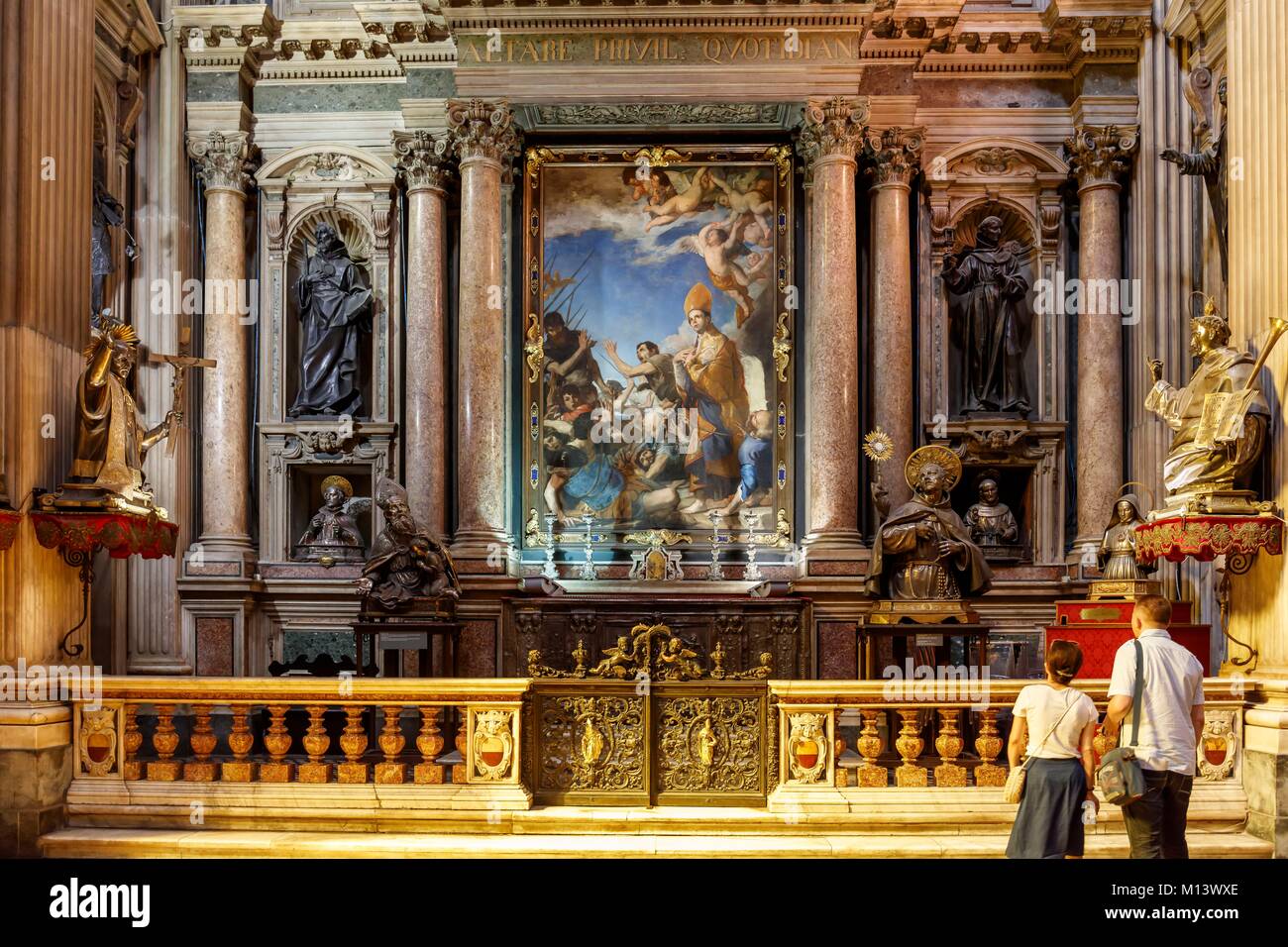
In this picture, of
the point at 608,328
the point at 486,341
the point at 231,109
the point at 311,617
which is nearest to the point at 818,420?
the point at 608,328

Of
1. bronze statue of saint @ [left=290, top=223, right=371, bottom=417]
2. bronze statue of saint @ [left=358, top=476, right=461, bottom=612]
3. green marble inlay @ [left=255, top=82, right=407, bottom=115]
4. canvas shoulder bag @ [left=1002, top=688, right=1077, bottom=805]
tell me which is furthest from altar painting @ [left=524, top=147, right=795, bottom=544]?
canvas shoulder bag @ [left=1002, top=688, right=1077, bottom=805]

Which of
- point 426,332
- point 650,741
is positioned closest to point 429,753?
point 650,741

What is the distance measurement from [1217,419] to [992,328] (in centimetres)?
598

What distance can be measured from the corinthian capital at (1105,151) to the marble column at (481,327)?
19.6 ft

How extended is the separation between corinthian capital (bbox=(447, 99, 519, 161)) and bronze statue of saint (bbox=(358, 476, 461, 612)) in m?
4.07

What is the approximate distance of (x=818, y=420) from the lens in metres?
13.6

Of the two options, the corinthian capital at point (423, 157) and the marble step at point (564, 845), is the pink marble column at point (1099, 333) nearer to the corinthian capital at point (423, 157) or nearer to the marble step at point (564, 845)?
the marble step at point (564, 845)

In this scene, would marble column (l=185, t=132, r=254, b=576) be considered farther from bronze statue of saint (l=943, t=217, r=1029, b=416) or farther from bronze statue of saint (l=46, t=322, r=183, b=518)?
bronze statue of saint (l=943, t=217, r=1029, b=416)

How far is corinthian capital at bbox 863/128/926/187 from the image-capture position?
45.9ft

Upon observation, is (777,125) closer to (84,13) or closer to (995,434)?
(995,434)

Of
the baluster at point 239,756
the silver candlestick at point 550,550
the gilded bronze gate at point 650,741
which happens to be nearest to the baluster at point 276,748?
the baluster at point 239,756

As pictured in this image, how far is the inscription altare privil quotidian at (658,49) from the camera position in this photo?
544 inches

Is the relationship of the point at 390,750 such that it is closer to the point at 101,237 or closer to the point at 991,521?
the point at 101,237

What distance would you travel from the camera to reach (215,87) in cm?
1449
